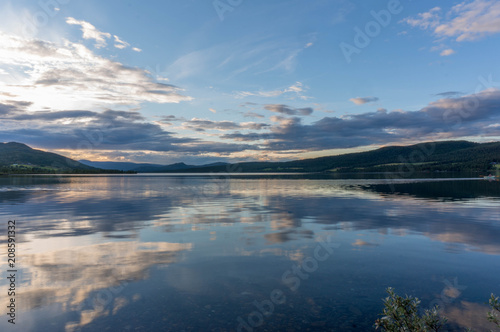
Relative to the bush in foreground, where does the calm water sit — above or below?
below

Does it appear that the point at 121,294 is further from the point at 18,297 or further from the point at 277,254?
the point at 277,254

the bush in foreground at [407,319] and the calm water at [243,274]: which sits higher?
the bush in foreground at [407,319]

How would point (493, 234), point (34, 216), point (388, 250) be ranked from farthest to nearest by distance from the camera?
point (34, 216) → point (493, 234) → point (388, 250)

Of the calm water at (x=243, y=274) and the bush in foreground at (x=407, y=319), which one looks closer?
the bush in foreground at (x=407, y=319)

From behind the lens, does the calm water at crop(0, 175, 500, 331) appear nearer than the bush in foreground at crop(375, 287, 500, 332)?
No

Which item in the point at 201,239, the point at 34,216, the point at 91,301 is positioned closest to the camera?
the point at 91,301

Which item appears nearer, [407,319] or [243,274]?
[407,319]

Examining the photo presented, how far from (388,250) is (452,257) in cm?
320

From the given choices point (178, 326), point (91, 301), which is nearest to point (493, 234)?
point (178, 326)

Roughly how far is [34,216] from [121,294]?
89.2ft

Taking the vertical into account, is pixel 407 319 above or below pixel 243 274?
above

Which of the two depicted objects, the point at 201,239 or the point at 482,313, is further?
the point at 201,239

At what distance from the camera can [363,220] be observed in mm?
29391

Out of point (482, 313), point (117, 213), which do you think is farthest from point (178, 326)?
point (117, 213)
